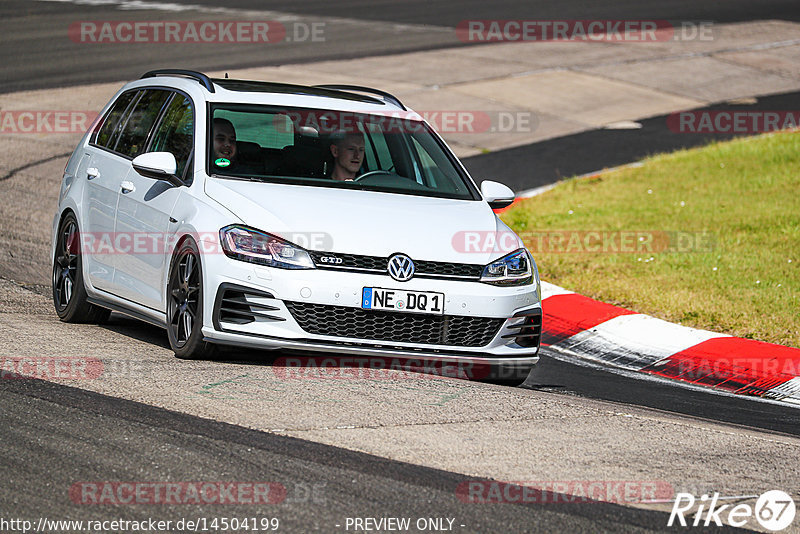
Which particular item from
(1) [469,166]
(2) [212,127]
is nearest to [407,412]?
(2) [212,127]

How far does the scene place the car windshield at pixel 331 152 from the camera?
783cm

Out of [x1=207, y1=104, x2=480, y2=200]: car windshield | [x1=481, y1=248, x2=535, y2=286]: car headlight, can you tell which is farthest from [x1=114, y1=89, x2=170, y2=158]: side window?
[x1=481, y1=248, x2=535, y2=286]: car headlight

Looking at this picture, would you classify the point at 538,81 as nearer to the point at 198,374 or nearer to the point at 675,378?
the point at 675,378

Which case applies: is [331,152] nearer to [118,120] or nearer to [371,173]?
[371,173]

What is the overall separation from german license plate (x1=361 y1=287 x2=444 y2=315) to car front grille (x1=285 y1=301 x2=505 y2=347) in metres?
0.04

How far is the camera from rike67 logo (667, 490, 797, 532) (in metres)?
4.93

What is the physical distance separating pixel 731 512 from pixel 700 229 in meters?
7.97

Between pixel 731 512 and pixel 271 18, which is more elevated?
pixel 731 512

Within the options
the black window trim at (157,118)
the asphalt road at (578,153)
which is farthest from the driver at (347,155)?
the asphalt road at (578,153)

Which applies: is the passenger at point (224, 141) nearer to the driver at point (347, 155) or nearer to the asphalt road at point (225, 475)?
the driver at point (347, 155)

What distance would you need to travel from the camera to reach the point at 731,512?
199 inches

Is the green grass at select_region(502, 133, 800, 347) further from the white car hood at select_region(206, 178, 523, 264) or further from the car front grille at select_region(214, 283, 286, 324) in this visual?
the car front grille at select_region(214, 283, 286, 324)

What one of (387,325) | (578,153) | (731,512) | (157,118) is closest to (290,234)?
(387,325)

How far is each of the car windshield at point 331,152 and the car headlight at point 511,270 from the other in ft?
2.48
